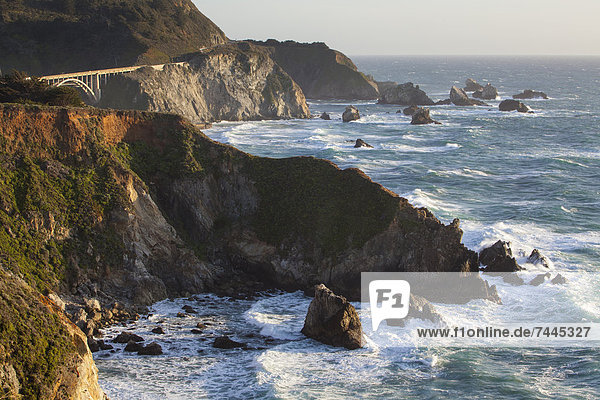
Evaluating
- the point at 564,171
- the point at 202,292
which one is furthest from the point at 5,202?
the point at 564,171

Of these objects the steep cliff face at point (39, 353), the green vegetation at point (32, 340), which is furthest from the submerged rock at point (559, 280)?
the green vegetation at point (32, 340)

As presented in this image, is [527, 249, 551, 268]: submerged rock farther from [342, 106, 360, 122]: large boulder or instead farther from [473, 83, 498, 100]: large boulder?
[473, 83, 498, 100]: large boulder

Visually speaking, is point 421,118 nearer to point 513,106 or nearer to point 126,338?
point 513,106

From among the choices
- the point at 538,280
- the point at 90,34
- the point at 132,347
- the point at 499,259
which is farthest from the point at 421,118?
the point at 132,347

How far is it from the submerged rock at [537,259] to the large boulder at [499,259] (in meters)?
1.52

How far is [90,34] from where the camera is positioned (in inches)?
4717

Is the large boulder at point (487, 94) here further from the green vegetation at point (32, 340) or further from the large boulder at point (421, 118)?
the green vegetation at point (32, 340)

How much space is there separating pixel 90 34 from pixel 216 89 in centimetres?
2645

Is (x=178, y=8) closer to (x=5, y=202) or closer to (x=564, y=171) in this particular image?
(x=564, y=171)

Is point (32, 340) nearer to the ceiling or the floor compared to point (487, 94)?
nearer to the floor

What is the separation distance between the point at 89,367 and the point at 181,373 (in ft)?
23.3

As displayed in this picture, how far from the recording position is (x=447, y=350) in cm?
3195

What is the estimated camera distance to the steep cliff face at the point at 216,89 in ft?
313

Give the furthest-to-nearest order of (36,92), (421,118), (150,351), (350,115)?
(350,115), (421,118), (36,92), (150,351)
